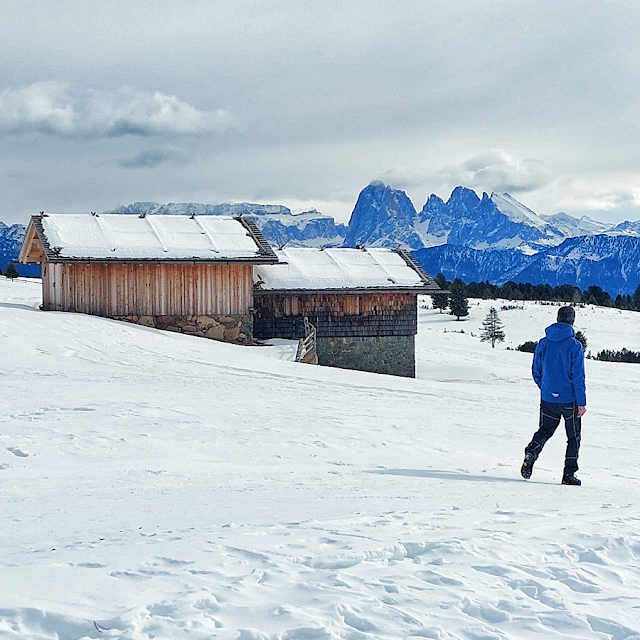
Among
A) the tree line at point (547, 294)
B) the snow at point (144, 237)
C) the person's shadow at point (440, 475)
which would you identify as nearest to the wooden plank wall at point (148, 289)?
the snow at point (144, 237)

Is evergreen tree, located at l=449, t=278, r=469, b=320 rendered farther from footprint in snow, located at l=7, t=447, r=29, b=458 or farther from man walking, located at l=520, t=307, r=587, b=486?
footprint in snow, located at l=7, t=447, r=29, b=458

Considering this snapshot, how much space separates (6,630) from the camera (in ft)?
9.98

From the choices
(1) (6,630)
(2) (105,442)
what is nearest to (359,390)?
(2) (105,442)

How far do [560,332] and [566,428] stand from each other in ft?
3.26

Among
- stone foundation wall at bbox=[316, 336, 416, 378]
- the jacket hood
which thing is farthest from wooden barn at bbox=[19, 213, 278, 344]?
the jacket hood

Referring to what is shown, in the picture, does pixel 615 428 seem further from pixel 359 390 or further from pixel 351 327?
pixel 351 327

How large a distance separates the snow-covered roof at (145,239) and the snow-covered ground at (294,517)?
7278mm

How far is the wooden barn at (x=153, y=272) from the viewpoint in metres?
19.9

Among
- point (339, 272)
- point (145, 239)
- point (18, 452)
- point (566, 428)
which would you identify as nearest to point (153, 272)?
point (145, 239)

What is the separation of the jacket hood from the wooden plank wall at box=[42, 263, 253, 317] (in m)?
14.3

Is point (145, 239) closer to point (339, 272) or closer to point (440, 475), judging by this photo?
point (339, 272)

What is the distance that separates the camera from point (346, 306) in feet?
73.5

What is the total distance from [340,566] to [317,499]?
1746mm

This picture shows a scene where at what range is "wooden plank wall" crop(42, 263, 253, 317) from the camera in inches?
788
